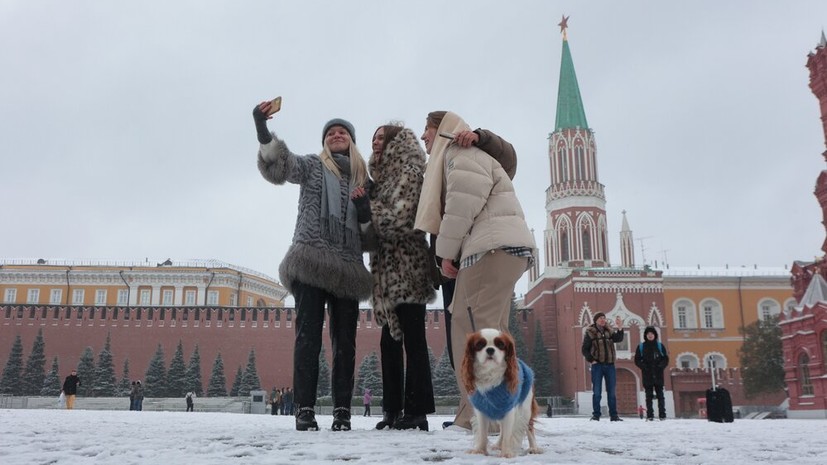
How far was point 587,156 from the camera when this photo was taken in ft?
139

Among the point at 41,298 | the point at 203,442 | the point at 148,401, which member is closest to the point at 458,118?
the point at 203,442

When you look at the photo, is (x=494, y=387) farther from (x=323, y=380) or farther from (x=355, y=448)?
(x=323, y=380)

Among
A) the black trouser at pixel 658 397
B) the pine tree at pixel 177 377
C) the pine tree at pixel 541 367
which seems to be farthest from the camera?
the pine tree at pixel 541 367

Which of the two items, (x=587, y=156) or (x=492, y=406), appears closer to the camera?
(x=492, y=406)

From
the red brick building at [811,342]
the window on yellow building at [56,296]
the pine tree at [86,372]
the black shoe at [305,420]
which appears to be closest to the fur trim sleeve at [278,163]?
the black shoe at [305,420]

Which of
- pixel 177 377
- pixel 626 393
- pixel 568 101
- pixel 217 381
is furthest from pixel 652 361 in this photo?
pixel 568 101

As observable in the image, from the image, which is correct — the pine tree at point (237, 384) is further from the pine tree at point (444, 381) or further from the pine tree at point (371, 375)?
the pine tree at point (444, 381)

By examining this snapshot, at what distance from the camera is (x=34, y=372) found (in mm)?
36156

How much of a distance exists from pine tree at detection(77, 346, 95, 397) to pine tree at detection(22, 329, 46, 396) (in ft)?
6.64

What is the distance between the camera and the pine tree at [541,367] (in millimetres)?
36312

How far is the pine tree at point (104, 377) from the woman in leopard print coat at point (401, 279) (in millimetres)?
34685

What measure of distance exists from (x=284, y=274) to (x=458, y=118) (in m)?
1.59

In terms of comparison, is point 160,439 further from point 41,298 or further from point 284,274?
point 41,298

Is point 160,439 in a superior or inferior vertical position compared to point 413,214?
inferior
